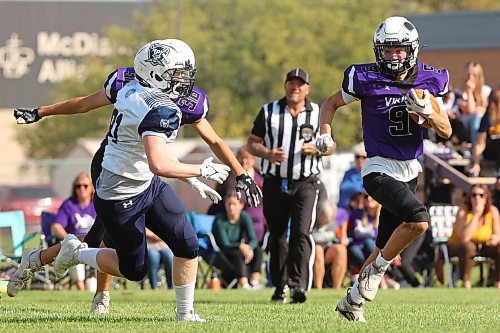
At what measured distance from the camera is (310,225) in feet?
37.2

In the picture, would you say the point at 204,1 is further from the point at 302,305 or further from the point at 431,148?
the point at 302,305

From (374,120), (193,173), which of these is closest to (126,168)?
(193,173)

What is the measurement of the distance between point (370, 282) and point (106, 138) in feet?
5.99

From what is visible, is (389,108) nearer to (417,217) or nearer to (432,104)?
(432,104)

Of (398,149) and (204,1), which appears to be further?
(204,1)

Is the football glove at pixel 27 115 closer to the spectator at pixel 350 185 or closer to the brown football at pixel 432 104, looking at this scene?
the brown football at pixel 432 104

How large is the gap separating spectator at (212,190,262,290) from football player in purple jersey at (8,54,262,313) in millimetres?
4666

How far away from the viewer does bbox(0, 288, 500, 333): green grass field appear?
26.0ft

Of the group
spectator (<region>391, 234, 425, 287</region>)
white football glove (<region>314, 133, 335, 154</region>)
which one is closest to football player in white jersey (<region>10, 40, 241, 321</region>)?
white football glove (<region>314, 133, 335, 154</region>)

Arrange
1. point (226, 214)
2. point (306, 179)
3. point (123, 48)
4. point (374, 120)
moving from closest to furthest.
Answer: point (374, 120)
point (306, 179)
point (226, 214)
point (123, 48)

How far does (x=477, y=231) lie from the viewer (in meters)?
14.8

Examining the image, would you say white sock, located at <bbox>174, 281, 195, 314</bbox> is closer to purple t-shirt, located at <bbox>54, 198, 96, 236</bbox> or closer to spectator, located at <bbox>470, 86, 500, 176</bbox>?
purple t-shirt, located at <bbox>54, 198, 96, 236</bbox>

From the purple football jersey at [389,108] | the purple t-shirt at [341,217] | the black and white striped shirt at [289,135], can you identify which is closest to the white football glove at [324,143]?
the purple football jersey at [389,108]

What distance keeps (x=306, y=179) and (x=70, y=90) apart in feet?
128
